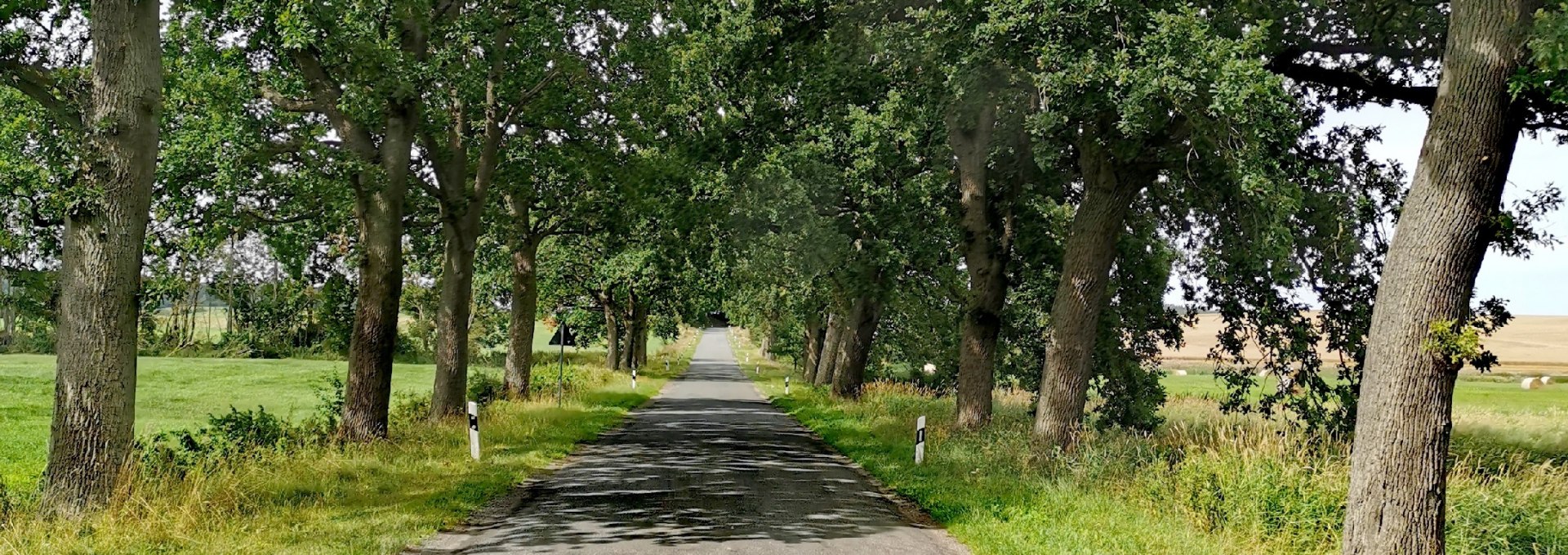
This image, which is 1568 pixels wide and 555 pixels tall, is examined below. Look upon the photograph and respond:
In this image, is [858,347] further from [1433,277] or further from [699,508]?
[1433,277]

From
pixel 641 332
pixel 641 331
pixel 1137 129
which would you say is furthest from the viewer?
pixel 641 332

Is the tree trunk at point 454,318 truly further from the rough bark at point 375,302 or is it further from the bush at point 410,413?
the rough bark at point 375,302

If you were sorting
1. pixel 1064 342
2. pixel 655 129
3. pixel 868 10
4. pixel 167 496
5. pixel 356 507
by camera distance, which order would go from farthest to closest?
1. pixel 655 129
2. pixel 868 10
3. pixel 1064 342
4. pixel 356 507
5. pixel 167 496

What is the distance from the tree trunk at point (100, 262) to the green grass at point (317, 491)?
14.5 inches

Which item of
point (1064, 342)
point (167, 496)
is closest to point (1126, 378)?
point (1064, 342)

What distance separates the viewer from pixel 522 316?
74.8 feet

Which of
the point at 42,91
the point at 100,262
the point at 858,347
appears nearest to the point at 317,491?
the point at 100,262

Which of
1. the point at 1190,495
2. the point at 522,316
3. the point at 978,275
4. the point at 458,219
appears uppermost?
the point at 458,219

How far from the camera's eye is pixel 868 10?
1409 cm

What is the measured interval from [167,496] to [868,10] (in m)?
10.5

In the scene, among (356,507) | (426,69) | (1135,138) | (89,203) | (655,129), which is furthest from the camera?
(655,129)

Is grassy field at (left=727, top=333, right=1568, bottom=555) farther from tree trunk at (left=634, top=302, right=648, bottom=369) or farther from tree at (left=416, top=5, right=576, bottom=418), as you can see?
tree trunk at (left=634, top=302, right=648, bottom=369)

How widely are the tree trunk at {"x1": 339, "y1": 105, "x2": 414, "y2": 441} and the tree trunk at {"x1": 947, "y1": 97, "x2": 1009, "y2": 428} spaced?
8.74 metres

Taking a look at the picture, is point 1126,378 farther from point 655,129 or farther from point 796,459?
point 655,129
